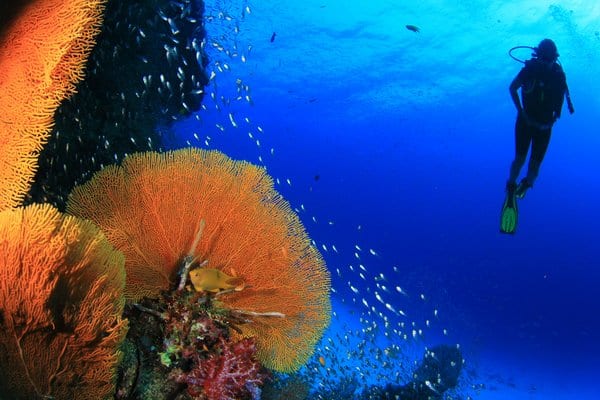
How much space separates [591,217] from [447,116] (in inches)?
1133

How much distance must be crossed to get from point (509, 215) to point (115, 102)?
31.3ft

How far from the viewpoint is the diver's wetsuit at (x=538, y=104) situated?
10305 millimetres

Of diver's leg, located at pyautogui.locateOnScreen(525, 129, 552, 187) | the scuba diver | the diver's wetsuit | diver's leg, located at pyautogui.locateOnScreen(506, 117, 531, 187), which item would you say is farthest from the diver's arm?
diver's leg, located at pyautogui.locateOnScreen(525, 129, 552, 187)

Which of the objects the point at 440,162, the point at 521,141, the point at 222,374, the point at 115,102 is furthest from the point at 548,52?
the point at 440,162

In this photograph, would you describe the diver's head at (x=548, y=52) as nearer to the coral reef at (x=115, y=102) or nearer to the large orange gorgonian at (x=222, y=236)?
the coral reef at (x=115, y=102)

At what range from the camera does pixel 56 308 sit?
230 cm

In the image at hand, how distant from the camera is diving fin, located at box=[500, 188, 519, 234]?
9724mm

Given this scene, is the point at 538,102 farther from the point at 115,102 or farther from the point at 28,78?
the point at 28,78

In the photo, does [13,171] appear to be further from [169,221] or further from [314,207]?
[314,207]

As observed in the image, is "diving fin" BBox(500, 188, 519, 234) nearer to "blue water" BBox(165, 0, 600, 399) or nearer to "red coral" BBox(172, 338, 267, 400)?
"blue water" BBox(165, 0, 600, 399)

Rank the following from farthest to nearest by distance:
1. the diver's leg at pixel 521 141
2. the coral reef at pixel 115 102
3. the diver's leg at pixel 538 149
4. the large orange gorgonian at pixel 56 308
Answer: the diver's leg at pixel 521 141
the diver's leg at pixel 538 149
the coral reef at pixel 115 102
the large orange gorgonian at pixel 56 308

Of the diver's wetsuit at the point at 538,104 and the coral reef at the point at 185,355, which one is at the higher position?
the coral reef at the point at 185,355

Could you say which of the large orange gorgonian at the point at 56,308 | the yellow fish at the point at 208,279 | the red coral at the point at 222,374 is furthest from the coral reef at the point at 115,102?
the red coral at the point at 222,374

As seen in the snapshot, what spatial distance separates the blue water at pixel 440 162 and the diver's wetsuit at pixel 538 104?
18.9 ft
